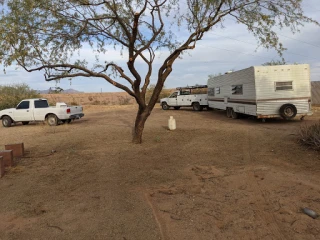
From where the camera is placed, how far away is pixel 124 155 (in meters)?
8.90

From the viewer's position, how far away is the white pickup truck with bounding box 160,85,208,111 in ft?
87.9

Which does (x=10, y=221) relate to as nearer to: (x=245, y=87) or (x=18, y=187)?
(x=18, y=187)

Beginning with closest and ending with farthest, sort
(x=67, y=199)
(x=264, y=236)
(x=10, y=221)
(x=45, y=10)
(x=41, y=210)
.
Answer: (x=264, y=236) < (x=10, y=221) < (x=41, y=210) < (x=67, y=199) < (x=45, y=10)

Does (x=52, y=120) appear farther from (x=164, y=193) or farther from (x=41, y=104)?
(x=164, y=193)

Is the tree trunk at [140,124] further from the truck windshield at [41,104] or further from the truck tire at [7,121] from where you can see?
the truck tire at [7,121]

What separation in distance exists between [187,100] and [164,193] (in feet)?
73.7

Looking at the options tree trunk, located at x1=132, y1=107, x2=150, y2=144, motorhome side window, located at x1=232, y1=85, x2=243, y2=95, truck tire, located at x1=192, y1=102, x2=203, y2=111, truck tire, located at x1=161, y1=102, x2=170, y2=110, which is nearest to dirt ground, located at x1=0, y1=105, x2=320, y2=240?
tree trunk, located at x1=132, y1=107, x2=150, y2=144

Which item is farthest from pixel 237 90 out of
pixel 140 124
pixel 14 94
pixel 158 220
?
pixel 14 94

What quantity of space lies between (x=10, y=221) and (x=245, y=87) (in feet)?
45.2

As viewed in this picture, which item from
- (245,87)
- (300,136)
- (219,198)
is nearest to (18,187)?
(219,198)

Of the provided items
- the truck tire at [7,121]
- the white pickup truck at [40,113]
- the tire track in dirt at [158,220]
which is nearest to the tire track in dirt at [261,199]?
the tire track in dirt at [158,220]

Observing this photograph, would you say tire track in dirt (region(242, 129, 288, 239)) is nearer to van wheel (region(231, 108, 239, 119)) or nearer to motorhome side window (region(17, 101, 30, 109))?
van wheel (region(231, 108, 239, 119))

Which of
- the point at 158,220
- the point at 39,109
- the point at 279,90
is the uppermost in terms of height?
the point at 279,90

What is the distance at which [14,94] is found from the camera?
3503cm
